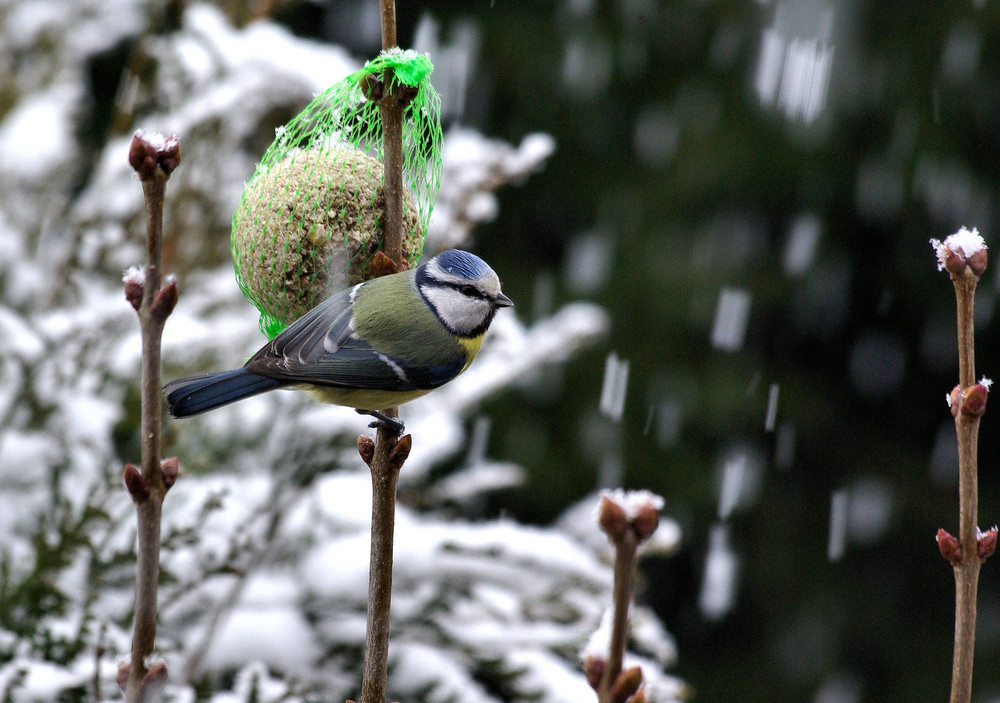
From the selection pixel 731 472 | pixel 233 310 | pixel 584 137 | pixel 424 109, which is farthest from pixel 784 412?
pixel 424 109

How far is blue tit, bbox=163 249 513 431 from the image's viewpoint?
3.95 ft

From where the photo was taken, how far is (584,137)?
13.8 feet

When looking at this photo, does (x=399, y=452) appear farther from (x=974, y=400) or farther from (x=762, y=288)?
(x=762, y=288)

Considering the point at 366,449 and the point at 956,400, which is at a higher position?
the point at 366,449

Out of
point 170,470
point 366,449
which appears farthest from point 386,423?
point 170,470

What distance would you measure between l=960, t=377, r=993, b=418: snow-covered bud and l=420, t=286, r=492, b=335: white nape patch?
26.4 inches

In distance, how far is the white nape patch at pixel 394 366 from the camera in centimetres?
124

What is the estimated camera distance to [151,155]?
0.74 metres

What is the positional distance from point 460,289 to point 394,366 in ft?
0.48

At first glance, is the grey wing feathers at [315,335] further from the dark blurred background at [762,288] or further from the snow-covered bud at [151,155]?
the dark blurred background at [762,288]

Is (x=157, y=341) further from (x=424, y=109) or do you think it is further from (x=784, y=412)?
(x=784, y=412)

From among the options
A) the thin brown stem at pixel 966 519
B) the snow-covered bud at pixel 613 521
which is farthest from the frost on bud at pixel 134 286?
the thin brown stem at pixel 966 519

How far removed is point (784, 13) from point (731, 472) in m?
2.03

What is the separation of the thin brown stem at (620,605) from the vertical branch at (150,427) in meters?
0.35
